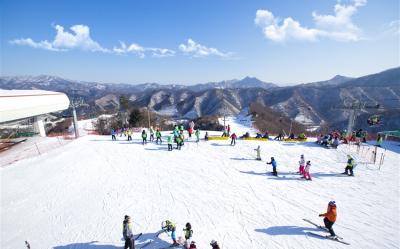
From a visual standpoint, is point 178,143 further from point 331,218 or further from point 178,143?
point 331,218

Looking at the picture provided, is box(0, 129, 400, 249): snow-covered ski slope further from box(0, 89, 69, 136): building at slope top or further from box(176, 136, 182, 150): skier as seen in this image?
box(0, 89, 69, 136): building at slope top

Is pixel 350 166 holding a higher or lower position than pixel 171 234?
higher

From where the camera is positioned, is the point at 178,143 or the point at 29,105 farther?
the point at 29,105

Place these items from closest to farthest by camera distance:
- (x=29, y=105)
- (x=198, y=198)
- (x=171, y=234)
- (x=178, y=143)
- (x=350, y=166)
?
1. (x=171, y=234)
2. (x=198, y=198)
3. (x=350, y=166)
4. (x=178, y=143)
5. (x=29, y=105)

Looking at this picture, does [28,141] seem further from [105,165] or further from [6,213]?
[6,213]

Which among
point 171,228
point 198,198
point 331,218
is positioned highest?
point 331,218

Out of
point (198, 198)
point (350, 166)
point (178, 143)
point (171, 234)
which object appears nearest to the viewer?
point (171, 234)

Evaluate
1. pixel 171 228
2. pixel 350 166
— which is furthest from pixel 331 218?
pixel 350 166
